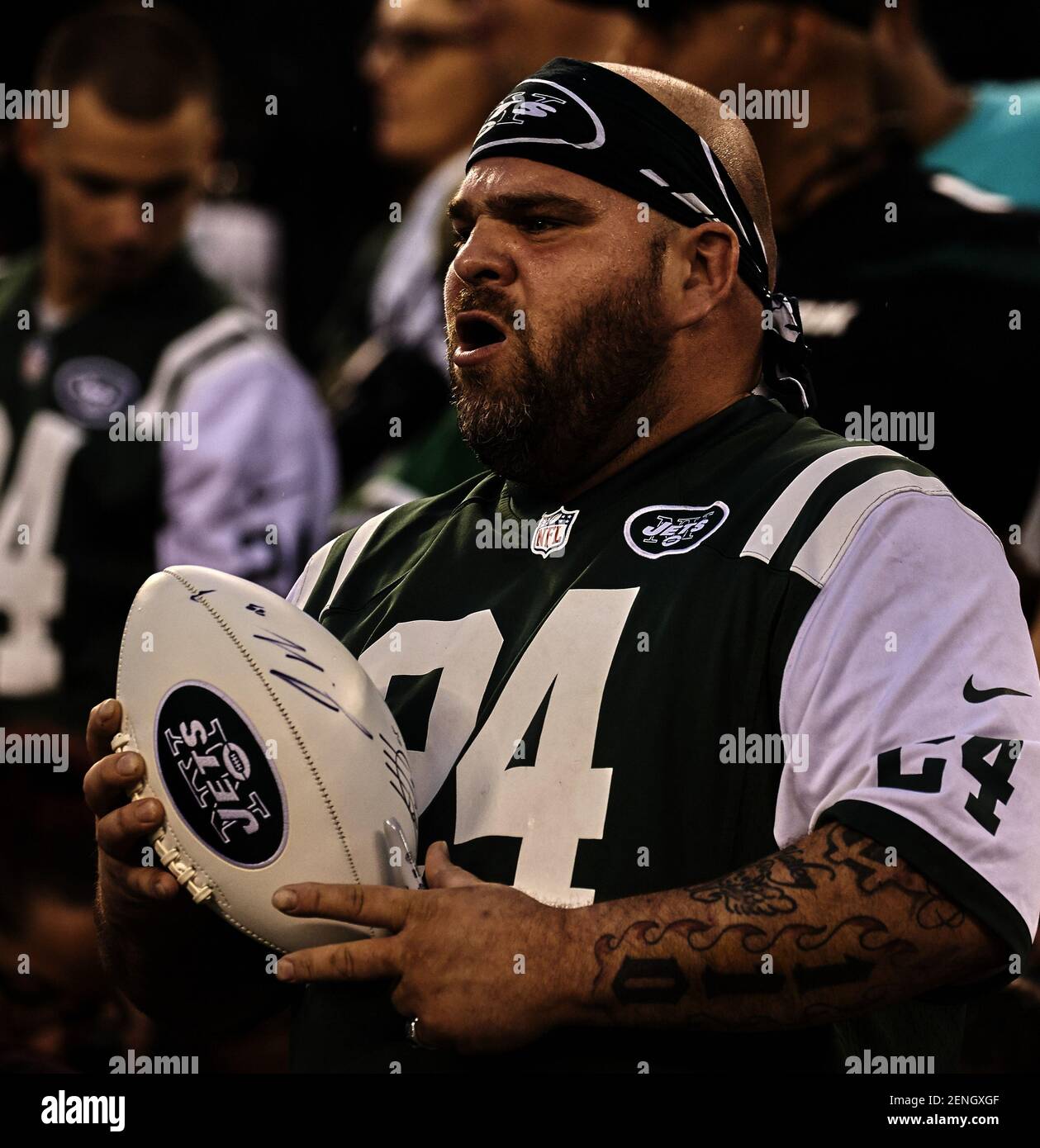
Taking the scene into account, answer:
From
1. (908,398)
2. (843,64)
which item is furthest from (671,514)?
(843,64)

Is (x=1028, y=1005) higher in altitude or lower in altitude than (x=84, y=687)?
lower

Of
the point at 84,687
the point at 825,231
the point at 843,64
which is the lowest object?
the point at 84,687

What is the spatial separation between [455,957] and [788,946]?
37cm

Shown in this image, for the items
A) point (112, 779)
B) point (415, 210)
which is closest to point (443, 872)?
point (112, 779)

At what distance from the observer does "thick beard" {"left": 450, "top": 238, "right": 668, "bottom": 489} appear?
244 centimetres

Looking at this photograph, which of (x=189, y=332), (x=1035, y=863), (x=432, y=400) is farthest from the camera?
(x=189, y=332)

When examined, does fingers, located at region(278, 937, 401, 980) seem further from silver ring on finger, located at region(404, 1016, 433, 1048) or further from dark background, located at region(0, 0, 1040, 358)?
dark background, located at region(0, 0, 1040, 358)

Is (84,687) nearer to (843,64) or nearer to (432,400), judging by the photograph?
(432,400)

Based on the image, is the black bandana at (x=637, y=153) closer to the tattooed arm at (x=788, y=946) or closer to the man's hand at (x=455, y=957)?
the tattooed arm at (x=788, y=946)

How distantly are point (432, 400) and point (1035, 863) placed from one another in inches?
130

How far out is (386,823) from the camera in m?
2.10

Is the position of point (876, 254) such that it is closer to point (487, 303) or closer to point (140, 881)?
point (487, 303)

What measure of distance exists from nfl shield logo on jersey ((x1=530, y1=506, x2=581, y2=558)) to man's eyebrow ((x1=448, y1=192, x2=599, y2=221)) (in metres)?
0.43

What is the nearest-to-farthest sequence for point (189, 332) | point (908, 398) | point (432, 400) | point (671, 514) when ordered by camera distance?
1. point (671, 514)
2. point (908, 398)
3. point (432, 400)
4. point (189, 332)
